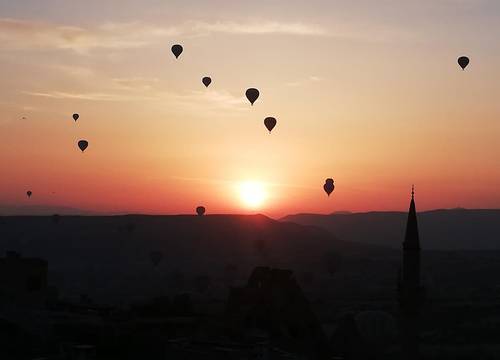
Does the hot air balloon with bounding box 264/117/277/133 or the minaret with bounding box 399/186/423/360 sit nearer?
the minaret with bounding box 399/186/423/360

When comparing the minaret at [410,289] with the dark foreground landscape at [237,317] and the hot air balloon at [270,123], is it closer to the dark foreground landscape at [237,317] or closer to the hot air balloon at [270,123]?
the dark foreground landscape at [237,317]

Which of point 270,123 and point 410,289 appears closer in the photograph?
point 410,289

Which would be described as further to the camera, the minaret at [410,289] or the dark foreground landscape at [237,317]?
the minaret at [410,289]

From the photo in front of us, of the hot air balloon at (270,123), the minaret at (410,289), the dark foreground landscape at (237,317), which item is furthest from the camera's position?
the hot air balloon at (270,123)

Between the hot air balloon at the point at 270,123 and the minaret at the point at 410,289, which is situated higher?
the hot air balloon at the point at 270,123

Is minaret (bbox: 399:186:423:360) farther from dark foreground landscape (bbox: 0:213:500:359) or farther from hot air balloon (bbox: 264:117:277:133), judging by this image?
hot air balloon (bbox: 264:117:277:133)

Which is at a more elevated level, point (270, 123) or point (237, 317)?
point (270, 123)

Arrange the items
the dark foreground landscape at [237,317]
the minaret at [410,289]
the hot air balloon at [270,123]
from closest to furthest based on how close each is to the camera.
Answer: the dark foreground landscape at [237,317], the minaret at [410,289], the hot air balloon at [270,123]

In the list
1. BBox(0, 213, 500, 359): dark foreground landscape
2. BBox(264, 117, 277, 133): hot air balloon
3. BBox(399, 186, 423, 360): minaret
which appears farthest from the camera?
BBox(264, 117, 277, 133): hot air balloon

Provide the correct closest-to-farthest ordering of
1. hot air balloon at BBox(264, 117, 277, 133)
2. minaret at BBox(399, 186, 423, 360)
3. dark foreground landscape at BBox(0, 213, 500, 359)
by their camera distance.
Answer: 1. dark foreground landscape at BBox(0, 213, 500, 359)
2. minaret at BBox(399, 186, 423, 360)
3. hot air balloon at BBox(264, 117, 277, 133)

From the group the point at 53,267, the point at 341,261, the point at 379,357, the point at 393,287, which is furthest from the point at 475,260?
the point at 379,357

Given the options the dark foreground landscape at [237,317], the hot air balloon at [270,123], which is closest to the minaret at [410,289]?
the dark foreground landscape at [237,317]

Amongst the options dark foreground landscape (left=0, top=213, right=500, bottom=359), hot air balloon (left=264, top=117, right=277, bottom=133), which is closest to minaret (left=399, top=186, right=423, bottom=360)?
dark foreground landscape (left=0, top=213, right=500, bottom=359)
